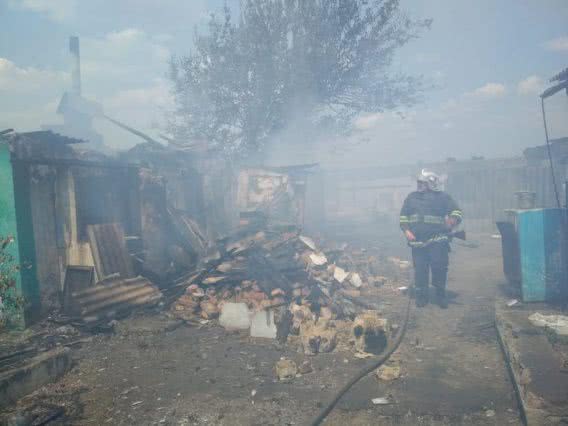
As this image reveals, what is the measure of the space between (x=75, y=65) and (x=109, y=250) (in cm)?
3151

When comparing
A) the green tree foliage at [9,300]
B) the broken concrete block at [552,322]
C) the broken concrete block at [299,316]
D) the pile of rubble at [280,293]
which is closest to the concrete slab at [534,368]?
the broken concrete block at [552,322]

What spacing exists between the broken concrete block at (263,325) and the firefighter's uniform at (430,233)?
8.98 ft

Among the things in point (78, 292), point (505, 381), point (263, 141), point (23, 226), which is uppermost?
point (263, 141)

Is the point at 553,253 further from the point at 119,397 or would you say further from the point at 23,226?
the point at 23,226

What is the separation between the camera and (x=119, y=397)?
3.95m

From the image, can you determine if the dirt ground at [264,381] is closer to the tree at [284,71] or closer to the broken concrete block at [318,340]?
the broken concrete block at [318,340]

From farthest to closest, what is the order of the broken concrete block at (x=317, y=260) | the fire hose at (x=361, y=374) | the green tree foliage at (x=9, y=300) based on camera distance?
the broken concrete block at (x=317, y=260), the green tree foliage at (x=9, y=300), the fire hose at (x=361, y=374)

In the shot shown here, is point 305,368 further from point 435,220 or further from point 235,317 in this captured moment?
point 435,220

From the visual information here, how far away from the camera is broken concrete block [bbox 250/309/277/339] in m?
5.60

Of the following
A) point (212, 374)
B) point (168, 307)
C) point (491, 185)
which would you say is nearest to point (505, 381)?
point (212, 374)

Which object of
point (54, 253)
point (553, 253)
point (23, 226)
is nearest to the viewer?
point (553, 253)

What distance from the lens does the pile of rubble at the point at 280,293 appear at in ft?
17.4

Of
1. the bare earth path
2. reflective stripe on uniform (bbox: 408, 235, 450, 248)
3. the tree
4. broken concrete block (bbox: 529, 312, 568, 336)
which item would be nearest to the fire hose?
the bare earth path

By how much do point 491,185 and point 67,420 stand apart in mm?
21590
